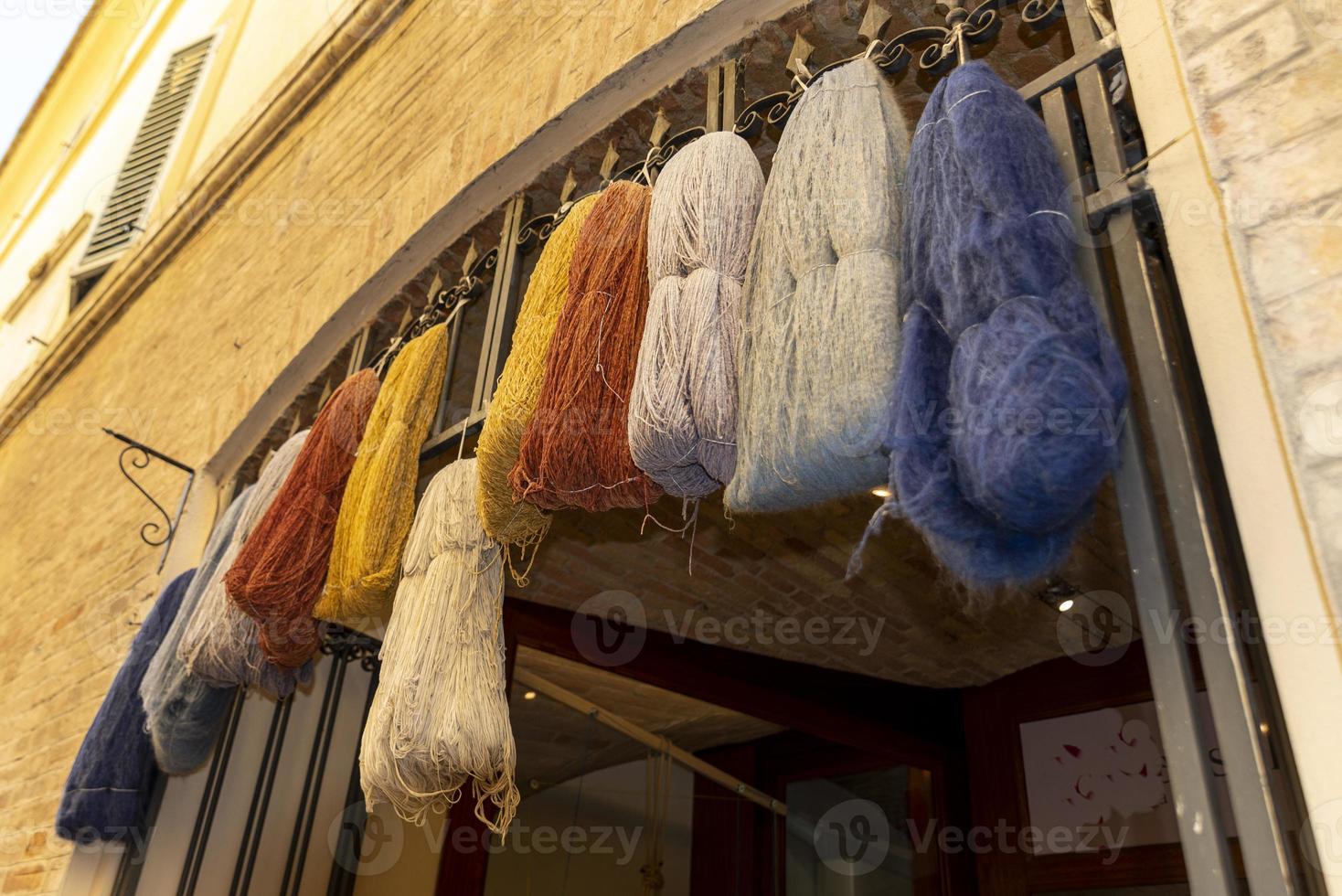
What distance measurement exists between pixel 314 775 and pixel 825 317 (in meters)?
2.62

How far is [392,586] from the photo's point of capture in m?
2.08

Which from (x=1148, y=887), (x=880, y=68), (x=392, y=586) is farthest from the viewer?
(x=1148, y=887)

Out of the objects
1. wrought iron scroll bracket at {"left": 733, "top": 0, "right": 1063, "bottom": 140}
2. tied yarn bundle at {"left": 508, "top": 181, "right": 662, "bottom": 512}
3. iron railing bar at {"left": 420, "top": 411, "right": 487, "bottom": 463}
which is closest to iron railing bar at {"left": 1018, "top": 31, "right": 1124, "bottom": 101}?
wrought iron scroll bracket at {"left": 733, "top": 0, "right": 1063, "bottom": 140}

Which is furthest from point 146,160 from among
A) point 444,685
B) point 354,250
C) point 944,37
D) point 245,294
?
point 944,37

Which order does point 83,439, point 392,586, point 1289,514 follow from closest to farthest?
point 1289,514
point 392,586
point 83,439

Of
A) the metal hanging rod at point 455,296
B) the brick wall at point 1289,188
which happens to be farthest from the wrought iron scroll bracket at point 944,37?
the metal hanging rod at point 455,296

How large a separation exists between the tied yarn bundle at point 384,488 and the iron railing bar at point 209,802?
0.88 meters

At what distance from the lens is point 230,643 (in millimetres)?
2396

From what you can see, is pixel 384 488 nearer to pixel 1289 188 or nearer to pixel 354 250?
pixel 354 250

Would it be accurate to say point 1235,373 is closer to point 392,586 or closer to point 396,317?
point 392,586

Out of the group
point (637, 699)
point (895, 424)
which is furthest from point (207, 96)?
point (895, 424)

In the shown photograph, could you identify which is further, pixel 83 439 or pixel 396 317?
pixel 83 439

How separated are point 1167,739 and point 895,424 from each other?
45 centimetres

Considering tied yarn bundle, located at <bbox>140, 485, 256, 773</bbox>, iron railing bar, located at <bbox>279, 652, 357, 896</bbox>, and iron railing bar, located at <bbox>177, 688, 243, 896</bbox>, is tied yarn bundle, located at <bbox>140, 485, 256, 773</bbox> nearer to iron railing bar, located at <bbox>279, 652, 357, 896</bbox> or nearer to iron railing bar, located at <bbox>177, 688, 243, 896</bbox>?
iron railing bar, located at <bbox>177, 688, 243, 896</bbox>
